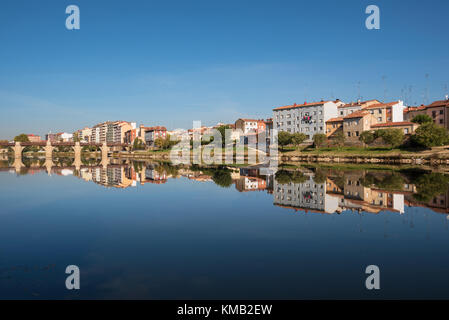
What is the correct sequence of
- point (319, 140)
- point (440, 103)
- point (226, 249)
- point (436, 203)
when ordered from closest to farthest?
1. point (226, 249)
2. point (436, 203)
3. point (319, 140)
4. point (440, 103)

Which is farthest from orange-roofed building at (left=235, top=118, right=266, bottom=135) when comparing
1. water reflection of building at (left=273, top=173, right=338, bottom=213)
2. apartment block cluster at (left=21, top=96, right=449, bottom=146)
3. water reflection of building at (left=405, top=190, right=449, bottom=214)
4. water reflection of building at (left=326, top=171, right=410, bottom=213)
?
water reflection of building at (left=405, top=190, right=449, bottom=214)

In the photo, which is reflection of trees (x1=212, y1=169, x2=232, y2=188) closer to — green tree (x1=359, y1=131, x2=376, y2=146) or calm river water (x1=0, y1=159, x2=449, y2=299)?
calm river water (x1=0, y1=159, x2=449, y2=299)

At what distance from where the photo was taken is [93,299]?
507 cm

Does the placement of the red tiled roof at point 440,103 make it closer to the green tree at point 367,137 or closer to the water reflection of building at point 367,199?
the green tree at point 367,137

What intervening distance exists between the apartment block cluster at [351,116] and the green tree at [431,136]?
11.6m

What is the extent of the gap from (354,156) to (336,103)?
86.5 ft

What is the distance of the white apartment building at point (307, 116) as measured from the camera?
6756cm

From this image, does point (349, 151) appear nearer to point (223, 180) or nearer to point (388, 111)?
point (388, 111)

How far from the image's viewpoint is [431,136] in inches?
1561

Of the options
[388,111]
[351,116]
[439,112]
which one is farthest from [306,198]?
[439,112]

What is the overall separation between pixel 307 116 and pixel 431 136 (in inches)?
1256

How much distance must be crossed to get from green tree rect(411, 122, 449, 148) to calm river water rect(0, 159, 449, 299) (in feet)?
99.5
